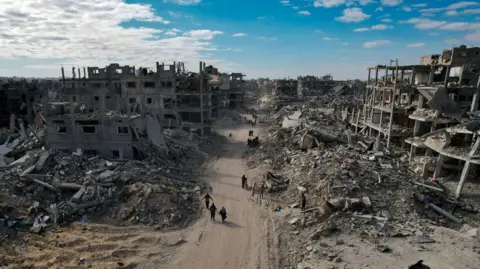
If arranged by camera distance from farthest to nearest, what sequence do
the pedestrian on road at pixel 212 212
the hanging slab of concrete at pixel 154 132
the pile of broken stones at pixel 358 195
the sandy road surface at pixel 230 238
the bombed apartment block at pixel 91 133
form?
the hanging slab of concrete at pixel 154 132
the bombed apartment block at pixel 91 133
the pedestrian on road at pixel 212 212
the pile of broken stones at pixel 358 195
the sandy road surface at pixel 230 238

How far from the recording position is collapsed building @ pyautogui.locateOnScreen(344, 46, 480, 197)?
24609mm

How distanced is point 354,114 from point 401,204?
98.3 feet

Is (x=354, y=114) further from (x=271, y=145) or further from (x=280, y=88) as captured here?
(x=280, y=88)

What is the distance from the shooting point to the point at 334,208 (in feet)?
57.0

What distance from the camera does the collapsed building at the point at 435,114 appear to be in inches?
969

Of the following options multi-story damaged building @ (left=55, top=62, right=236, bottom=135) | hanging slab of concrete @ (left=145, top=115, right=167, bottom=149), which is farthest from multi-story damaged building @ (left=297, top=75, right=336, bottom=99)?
hanging slab of concrete @ (left=145, top=115, right=167, bottom=149)

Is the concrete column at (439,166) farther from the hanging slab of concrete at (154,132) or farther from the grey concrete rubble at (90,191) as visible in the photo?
the hanging slab of concrete at (154,132)

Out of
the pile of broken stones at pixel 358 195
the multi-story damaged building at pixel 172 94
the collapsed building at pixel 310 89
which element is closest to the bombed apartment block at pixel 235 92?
the collapsed building at pixel 310 89

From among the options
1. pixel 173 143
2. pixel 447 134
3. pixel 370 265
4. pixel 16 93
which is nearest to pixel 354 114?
pixel 447 134

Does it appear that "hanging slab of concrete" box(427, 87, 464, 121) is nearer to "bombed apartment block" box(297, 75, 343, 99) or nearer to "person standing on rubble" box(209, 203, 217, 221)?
"person standing on rubble" box(209, 203, 217, 221)

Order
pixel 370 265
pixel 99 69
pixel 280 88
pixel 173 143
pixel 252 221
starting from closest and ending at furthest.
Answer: pixel 370 265, pixel 252 221, pixel 173 143, pixel 99 69, pixel 280 88

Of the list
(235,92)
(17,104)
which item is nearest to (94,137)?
(17,104)

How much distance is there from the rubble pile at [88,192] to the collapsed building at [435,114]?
2032 centimetres

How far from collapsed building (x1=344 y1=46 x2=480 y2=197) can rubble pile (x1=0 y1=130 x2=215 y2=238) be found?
20.3 meters
